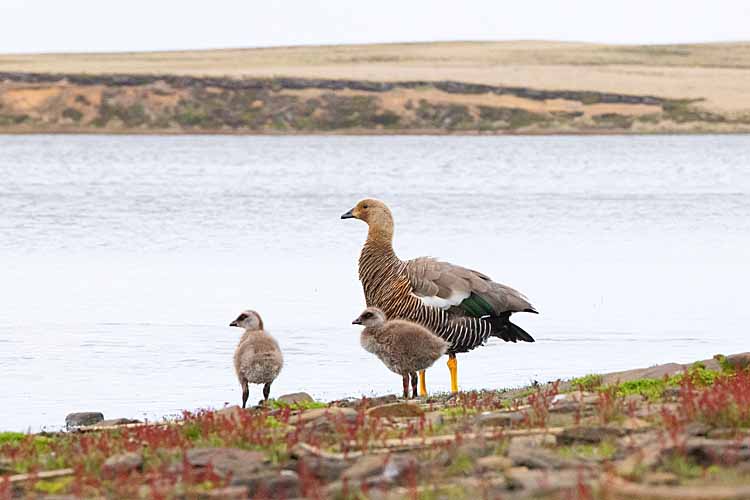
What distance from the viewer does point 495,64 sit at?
117 m

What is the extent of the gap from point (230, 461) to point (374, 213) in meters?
6.89

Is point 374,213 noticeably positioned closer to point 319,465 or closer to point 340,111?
point 319,465

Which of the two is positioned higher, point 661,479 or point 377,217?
point 377,217

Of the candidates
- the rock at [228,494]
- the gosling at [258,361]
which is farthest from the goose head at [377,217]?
the rock at [228,494]

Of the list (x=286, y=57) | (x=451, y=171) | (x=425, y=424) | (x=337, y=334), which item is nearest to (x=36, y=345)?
(x=337, y=334)

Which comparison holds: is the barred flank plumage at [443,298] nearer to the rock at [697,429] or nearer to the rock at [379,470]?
the rock at [697,429]

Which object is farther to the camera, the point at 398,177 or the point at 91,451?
the point at 398,177

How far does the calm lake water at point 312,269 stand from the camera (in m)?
16.7

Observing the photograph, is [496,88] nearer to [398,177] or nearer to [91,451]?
[398,177]

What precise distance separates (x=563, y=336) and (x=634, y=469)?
11492 mm

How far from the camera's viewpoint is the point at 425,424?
10195 mm

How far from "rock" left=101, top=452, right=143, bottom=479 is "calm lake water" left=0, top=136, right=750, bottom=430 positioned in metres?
4.89

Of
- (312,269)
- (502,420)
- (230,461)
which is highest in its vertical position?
(312,269)

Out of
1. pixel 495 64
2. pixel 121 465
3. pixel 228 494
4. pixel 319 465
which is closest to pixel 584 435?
pixel 319 465
